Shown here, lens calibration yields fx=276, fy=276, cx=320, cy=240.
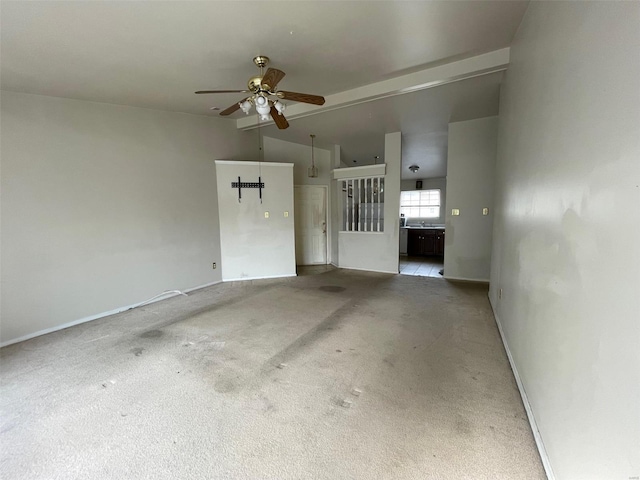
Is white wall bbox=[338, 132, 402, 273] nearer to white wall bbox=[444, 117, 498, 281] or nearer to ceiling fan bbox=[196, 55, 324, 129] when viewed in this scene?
white wall bbox=[444, 117, 498, 281]

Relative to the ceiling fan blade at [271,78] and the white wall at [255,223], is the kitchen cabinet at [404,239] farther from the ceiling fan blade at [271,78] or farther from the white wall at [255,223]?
the ceiling fan blade at [271,78]

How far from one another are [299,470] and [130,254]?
365 cm

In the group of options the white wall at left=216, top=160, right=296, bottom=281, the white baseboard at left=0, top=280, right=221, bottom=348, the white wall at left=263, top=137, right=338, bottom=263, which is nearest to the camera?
the white baseboard at left=0, top=280, right=221, bottom=348

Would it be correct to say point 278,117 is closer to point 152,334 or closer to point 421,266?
point 152,334

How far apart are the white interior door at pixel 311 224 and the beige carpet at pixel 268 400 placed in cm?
336

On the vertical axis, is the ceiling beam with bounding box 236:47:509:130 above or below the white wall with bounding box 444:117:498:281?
above

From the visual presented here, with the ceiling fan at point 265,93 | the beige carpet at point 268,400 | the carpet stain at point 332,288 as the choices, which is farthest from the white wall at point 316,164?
the beige carpet at point 268,400

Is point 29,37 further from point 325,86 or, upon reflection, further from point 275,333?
point 275,333

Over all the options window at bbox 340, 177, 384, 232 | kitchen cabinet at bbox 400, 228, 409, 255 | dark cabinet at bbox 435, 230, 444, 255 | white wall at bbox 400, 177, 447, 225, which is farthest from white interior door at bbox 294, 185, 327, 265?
white wall at bbox 400, 177, 447, 225

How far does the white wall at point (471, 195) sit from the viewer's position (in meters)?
4.58

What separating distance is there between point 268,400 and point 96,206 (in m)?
3.32

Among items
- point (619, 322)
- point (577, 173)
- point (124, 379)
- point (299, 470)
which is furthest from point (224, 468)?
point (577, 173)

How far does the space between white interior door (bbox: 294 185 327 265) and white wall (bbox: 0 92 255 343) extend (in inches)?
86.1

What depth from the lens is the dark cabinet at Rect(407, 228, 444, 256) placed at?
7591mm
